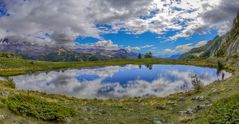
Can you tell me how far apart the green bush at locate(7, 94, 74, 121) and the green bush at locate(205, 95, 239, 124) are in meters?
12.9

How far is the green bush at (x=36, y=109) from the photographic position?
25.0 m

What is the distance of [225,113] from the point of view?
2153 cm

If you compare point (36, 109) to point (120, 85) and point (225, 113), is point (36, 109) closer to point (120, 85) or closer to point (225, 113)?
point (225, 113)

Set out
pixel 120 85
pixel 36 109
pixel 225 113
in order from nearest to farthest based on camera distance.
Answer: pixel 225 113 < pixel 36 109 < pixel 120 85

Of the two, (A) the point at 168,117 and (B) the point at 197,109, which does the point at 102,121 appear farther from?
(B) the point at 197,109

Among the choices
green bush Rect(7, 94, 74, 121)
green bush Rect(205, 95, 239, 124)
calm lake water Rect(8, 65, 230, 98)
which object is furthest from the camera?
calm lake water Rect(8, 65, 230, 98)

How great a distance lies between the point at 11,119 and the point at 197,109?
17567 mm

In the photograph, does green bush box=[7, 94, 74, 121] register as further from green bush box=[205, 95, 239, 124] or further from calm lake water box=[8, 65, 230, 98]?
calm lake water box=[8, 65, 230, 98]

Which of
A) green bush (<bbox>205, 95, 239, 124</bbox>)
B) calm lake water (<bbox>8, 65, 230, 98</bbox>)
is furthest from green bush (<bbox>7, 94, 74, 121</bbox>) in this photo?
calm lake water (<bbox>8, 65, 230, 98</bbox>)

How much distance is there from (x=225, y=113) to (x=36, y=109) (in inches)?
628

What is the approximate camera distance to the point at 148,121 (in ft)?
89.5

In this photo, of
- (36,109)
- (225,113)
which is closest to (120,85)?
(36,109)

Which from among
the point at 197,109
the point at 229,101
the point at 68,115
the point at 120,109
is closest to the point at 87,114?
the point at 68,115

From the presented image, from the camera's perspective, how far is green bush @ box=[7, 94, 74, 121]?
25.0 meters
